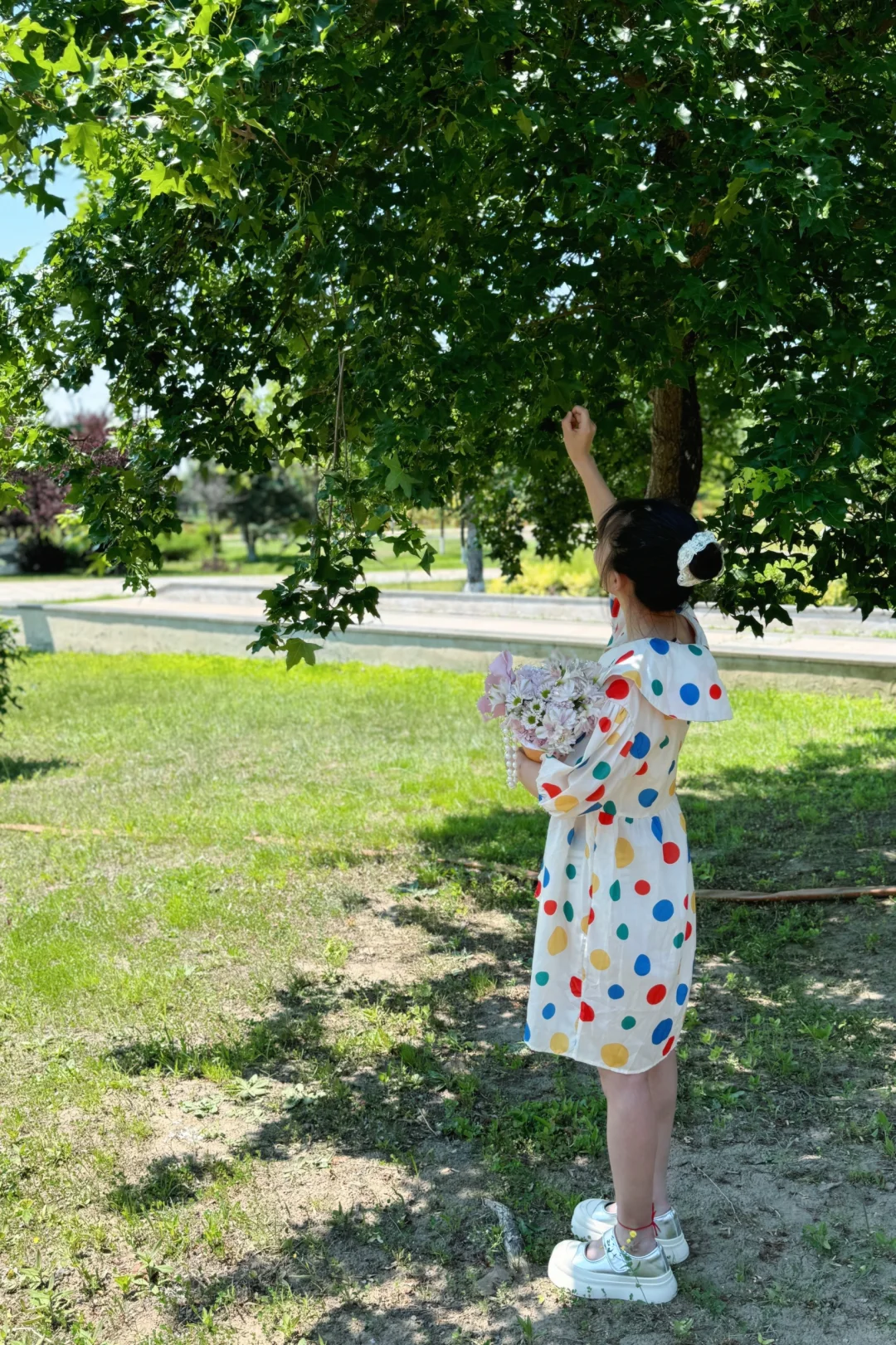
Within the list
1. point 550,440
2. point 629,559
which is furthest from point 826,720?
point 629,559

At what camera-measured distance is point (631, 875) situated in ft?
8.43

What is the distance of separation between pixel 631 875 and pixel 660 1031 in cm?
35

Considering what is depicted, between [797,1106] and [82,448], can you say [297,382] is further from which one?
[797,1106]

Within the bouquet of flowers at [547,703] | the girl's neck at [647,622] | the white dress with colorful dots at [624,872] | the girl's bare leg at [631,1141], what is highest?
the girl's neck at [647,622]

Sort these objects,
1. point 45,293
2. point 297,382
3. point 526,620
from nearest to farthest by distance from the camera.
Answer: point 45,293
point 297,382
point 526,620

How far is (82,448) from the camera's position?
4.65m

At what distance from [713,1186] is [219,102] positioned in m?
2.87

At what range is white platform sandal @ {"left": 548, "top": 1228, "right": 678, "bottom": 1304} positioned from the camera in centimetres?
271

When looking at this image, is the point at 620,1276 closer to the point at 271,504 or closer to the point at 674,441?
the point at 674,441

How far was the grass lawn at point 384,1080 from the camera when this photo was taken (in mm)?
2816

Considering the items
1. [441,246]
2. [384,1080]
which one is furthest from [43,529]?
[384,1080]

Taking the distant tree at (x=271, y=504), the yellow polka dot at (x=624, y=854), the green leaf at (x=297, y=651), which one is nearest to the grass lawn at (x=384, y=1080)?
the yellow polka dot at (x=624, y=854)

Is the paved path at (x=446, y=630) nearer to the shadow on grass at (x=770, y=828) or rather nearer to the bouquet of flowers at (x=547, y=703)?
the shadow on grass at (x=770, y=828)

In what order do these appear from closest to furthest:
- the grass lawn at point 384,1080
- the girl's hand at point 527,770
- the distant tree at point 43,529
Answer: the girl's hand at point 527,770 → the grass lawn at point 384,1080 → the distant tree at point 43,529
